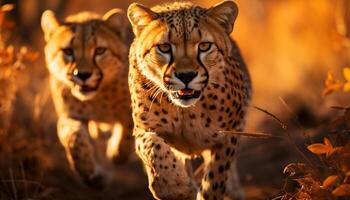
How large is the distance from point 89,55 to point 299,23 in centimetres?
490

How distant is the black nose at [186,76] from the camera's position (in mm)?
4891

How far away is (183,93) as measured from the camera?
500 centimetres

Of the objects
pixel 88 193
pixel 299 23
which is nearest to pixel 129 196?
pixel 88 193

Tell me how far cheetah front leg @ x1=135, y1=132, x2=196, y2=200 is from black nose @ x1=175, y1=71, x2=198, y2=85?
0.57m

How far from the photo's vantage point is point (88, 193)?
7.40 m

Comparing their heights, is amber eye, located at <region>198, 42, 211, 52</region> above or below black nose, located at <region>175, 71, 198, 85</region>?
above

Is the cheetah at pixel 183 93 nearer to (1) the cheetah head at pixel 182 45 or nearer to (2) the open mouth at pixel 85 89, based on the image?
(1) the cheetah head at pixel 182 45

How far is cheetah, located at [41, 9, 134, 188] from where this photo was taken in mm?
6844

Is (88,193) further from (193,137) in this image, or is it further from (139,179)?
(193,137)

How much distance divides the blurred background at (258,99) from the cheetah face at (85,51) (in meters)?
0.46

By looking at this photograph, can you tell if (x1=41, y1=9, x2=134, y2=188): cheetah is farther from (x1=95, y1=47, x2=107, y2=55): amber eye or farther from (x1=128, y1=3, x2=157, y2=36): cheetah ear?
(x1=128, y1=3, x2=157, y2=36): cheetah ear

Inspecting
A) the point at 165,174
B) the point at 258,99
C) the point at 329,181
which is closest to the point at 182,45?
the point at 165,174

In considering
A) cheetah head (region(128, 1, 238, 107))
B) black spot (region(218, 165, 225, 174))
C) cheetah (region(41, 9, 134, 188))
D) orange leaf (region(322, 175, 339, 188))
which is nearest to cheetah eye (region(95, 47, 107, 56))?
cheetah (region(41, 9, 134, 188))

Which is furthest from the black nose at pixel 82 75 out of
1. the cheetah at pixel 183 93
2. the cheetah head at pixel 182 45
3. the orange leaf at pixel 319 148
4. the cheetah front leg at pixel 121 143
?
the orange leaf at pixel 319 148
